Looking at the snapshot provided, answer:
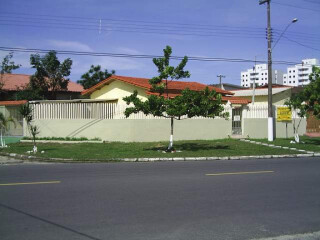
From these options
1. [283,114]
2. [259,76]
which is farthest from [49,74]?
[259,76]

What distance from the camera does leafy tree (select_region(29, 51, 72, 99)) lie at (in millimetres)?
31797

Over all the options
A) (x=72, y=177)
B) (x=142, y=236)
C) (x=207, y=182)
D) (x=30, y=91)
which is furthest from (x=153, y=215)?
(x=30, y=91)

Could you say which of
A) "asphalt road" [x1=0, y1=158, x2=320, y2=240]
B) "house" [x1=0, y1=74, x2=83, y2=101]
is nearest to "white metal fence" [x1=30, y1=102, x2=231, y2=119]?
"asphalt road" [x1=0, y1=158, x2=320, y2=240]

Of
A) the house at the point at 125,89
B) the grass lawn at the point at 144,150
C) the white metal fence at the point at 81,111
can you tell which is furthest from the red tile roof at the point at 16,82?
the grass lawn at the point at 144,150

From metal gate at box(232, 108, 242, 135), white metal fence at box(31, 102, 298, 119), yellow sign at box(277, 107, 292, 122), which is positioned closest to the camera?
white metal fence at box(31, 102, 298, 119)

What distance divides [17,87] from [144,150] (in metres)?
21.1

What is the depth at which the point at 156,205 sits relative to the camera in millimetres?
7020

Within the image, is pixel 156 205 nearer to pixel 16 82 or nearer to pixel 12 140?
pixel 12 140

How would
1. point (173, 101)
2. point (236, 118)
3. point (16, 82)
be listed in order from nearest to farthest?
1. point (173, 101)
2. point (236, 118)
3. point (16, 82)

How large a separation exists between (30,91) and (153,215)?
27.9 meters

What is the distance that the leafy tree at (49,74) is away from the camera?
31.8 metres

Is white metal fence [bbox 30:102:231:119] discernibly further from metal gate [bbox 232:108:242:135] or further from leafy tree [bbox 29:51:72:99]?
leafy tree [bbox 29:51:72:99]

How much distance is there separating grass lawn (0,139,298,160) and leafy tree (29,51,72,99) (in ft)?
45.6

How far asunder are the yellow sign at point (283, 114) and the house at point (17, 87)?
62.8 feet
